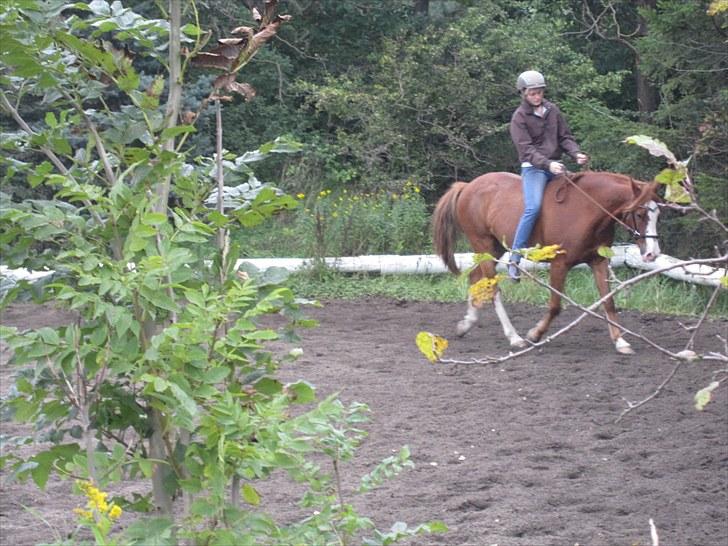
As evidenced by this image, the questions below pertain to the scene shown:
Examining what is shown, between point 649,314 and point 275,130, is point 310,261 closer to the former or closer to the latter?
point 649,314

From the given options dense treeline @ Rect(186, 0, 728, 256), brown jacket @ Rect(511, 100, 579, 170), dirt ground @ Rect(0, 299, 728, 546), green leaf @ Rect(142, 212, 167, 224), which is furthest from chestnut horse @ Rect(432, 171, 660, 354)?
green leaf @ Rect(142, 212, 167, 224)

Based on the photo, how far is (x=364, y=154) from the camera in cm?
1817

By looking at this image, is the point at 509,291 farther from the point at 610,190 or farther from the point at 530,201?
the point at 610,190

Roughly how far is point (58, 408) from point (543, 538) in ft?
10.0

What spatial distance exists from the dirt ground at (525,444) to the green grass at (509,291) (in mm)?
1295

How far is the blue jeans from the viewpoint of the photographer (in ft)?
32.5

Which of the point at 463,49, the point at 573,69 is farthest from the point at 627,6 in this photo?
the point at 463,49

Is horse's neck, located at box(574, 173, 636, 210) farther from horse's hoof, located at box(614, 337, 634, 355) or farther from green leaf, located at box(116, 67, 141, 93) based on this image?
green leaf, located at box(116, 67, 141, 93)

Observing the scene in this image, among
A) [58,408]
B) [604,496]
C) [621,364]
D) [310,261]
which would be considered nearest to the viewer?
[58,408]

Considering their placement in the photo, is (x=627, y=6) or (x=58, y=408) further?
(x=627, y=6)

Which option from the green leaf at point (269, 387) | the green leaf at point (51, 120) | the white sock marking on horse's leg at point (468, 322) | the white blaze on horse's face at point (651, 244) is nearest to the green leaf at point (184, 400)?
the green leaf at point (269, 387)

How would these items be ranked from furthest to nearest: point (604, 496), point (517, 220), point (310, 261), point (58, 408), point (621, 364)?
1. point (310, 261)
2. point (517, 220)
3. point (621, 364)
4. point (604, 496)
5. point (58, 408)

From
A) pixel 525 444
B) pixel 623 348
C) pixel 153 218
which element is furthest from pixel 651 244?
pixel 153 218

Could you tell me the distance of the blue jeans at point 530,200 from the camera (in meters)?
9.90
